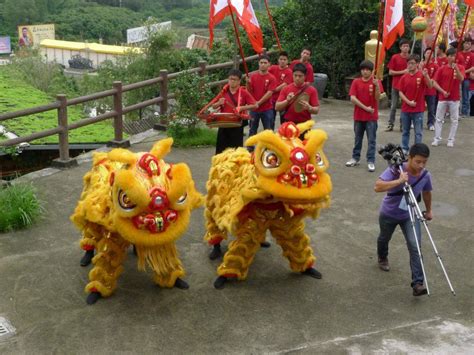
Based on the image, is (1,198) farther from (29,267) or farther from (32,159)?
(32,159)

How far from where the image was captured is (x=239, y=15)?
9.25 meters

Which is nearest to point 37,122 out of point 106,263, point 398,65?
point 398,65

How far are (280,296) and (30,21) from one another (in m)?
76.3

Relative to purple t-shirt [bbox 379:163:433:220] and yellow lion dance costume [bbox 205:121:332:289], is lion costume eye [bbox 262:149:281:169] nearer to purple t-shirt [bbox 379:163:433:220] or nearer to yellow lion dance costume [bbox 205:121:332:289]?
yellow lion dance costume [bbox 205:121:332:289]

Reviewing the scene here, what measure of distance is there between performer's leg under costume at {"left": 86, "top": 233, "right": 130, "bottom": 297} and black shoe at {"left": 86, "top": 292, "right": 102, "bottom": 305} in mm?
27

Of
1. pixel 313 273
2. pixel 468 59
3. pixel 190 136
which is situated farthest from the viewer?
pixel 468 59

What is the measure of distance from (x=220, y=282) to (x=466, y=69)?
860 centimetres

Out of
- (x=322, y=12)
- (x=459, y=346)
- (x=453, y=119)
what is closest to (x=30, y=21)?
(x=322, y=12)

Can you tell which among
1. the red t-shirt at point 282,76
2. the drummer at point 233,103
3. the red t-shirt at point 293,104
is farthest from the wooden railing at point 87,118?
the red t-shirt at point 293,104

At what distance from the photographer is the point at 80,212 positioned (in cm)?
512

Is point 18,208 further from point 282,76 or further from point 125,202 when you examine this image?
point 282,76

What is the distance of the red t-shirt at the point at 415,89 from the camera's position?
884cm

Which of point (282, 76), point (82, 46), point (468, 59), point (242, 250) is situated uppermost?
point (468, 59)

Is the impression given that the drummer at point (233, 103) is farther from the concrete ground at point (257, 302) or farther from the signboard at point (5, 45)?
the signboard at point (5, 45)
